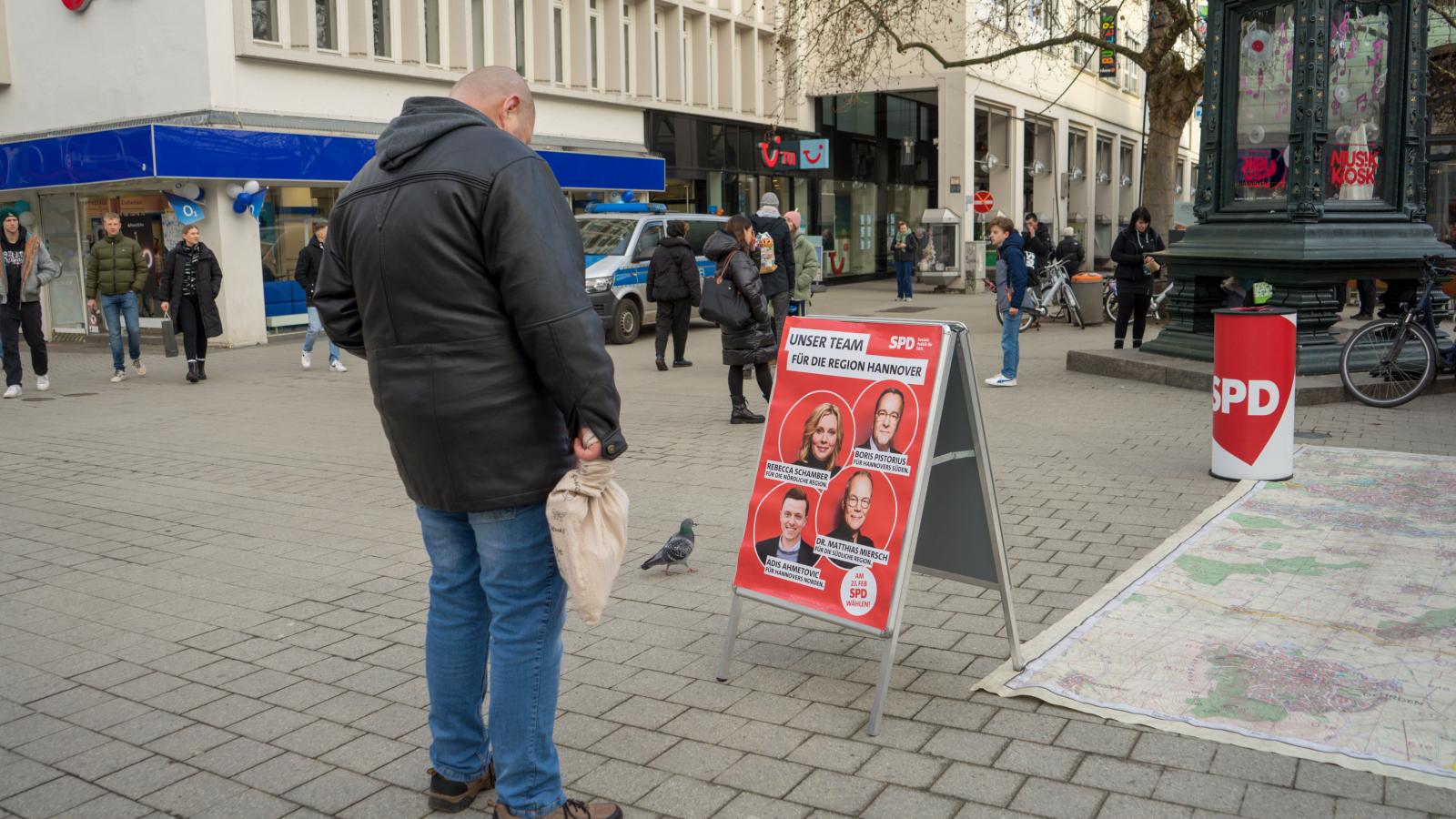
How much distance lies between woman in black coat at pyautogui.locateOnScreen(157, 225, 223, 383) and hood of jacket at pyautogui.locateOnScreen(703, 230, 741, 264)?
712 centimetres

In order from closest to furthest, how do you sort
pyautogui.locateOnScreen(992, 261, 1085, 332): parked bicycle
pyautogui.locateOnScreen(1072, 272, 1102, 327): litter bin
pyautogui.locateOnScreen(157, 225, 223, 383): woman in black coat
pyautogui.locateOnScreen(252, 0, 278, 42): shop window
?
pyautogui.locateOnScreen(157, 225, 223, 383): woman in black coat, pyautogui.locateOnScreen(252, 0, 278, 42): shop window, pyautogui.locateOnScreen(992, 261, 1085, 332): parked bicycle, pyautogui.locateOnScreen(1072, 272, 1102, 327): litter bin

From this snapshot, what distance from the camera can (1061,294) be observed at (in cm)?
2128

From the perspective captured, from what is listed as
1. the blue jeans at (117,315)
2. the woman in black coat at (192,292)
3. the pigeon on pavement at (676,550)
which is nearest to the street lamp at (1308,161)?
the pigeon on pavement at (676,550)

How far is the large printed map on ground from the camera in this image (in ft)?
12.6

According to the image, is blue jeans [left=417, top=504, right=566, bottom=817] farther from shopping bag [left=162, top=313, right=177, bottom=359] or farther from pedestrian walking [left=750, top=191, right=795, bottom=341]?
shopping bag [left=162, top=313, right=177, bottom=359]

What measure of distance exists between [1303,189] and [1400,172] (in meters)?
1.23

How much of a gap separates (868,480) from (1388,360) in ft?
27.0

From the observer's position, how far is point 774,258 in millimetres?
13859

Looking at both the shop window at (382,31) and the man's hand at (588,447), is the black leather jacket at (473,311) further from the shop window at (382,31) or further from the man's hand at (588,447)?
the shop window at (382,31)

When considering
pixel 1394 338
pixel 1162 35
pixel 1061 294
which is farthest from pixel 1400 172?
pixel 1162 35

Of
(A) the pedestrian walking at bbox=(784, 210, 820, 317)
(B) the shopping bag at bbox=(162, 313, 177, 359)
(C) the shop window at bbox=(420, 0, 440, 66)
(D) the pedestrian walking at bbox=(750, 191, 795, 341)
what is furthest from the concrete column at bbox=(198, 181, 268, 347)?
(D) the pedestrian walking at bbox=(750, 191, 795, 341)

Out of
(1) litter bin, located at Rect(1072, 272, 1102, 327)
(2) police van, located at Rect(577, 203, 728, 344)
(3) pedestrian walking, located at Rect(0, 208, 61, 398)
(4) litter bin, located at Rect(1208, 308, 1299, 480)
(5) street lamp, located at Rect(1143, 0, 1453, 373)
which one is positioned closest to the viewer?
(4) litter bin, located at Rect(1208, 308, 1299, 480)

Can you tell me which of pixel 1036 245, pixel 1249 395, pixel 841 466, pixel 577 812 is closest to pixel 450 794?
pixel 577 812

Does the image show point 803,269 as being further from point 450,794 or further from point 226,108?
point 450,794
